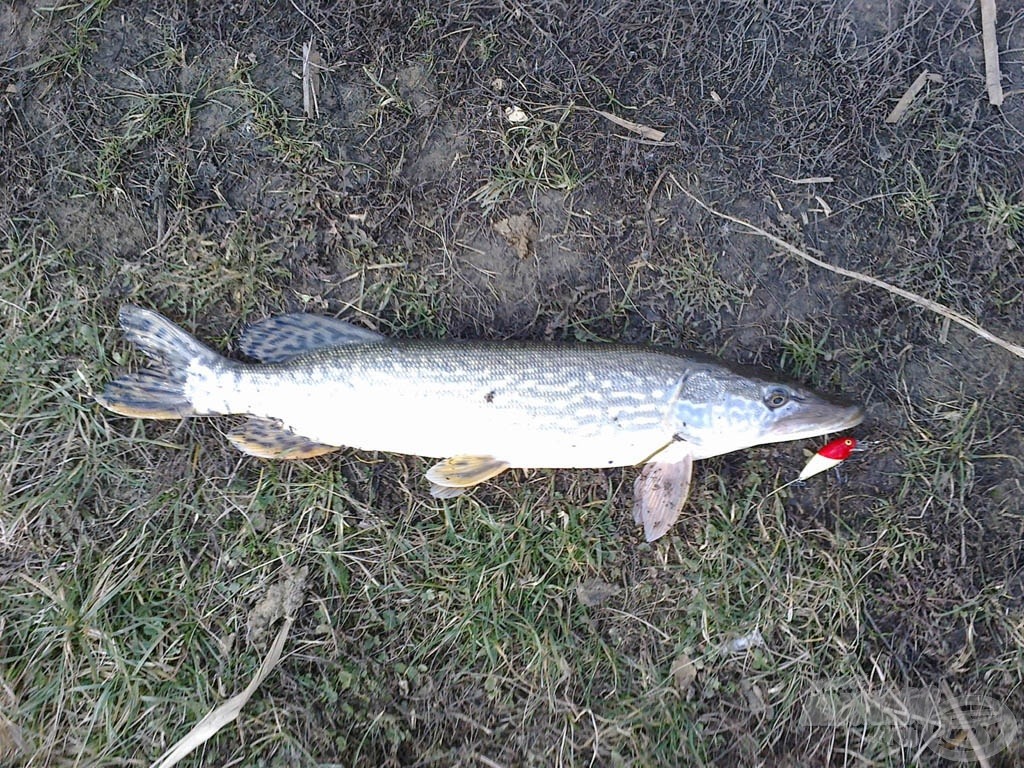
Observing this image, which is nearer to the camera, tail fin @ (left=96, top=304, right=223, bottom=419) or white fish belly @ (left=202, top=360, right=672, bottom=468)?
white fish belly @ (left=202, top=360, right=672, bottom=468)

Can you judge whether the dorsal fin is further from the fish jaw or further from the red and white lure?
the red and white lure

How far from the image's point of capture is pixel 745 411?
6.90 feet

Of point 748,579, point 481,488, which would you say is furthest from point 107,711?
point 748,579

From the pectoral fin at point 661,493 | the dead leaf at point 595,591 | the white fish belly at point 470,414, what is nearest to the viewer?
the white fish belly at point 470,414

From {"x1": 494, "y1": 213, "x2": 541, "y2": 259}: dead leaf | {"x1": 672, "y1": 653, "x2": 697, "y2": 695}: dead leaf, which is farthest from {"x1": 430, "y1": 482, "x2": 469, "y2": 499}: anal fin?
{"x1": 672, "y1": 653, "x2": 697, "y2": 695}: dead leaf

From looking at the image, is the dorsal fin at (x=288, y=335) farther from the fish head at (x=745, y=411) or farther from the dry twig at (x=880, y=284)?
the dry twig at (x=880, y=284)

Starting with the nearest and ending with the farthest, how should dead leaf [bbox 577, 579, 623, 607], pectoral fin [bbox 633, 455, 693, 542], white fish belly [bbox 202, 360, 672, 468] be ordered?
white fish belly [bbox 202, 360, 672, 468] → pectoral fin [bbox 633, 455, 693, 542] → dead leaf [bbox 577, 579, 623, 607]

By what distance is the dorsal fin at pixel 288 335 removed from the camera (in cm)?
221

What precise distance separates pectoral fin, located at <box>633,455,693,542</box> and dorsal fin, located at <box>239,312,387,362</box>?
1.11 metres

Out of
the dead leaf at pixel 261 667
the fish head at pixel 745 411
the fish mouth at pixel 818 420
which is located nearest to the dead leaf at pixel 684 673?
the fish head at pixel 745 411

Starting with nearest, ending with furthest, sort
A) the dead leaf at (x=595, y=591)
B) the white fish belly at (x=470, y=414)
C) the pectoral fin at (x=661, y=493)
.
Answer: the white fish belly at (x=470, y=414) < the pectoral fin at (x=661, y=493) < the dead leaf at (x=595, y=591)

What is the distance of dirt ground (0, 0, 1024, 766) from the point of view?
2213 millimetres

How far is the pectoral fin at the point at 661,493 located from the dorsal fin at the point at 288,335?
1115 millimetres

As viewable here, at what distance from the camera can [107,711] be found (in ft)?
7.04
